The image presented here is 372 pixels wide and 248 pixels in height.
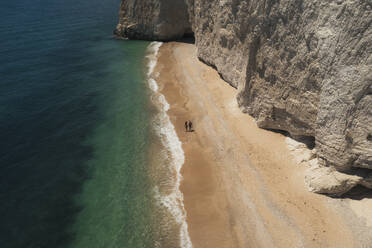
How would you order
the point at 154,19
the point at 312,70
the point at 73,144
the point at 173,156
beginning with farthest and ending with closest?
the point at 154,19
the point at 73,144
the point at 173,156
the point at 312,70

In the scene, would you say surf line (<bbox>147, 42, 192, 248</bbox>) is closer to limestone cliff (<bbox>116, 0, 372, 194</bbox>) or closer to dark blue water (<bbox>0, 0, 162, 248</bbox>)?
dark blue water (<bbox>0, 0, 162, 248</bbox>)

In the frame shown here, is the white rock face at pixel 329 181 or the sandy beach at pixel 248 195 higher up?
the white rock face at pixel 329 181

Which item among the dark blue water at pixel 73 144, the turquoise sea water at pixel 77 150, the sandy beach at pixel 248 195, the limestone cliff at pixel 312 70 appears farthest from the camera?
the dark blue water at pixel 73 144

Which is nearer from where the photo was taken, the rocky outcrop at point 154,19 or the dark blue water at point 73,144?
the dark blue water at point 73,144

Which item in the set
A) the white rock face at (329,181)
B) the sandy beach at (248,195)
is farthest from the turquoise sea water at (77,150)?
the white rock face at (329,181)

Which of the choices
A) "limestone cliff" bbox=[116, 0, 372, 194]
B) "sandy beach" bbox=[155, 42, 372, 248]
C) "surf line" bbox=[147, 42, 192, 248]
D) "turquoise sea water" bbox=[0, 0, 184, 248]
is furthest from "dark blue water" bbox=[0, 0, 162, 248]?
"limestone cliff" bbox=[116, 0, 372, 194]

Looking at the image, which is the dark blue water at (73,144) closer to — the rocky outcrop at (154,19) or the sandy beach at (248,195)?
the rocky outcrop at (154,19)

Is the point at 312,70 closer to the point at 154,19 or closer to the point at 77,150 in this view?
the point at 77,150

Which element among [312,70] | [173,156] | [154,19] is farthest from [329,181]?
[154,19]
